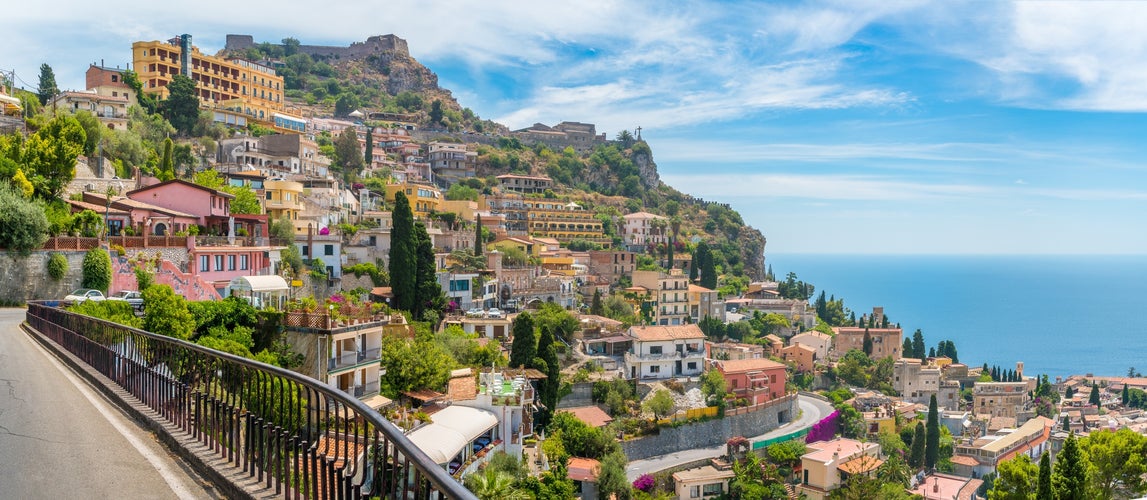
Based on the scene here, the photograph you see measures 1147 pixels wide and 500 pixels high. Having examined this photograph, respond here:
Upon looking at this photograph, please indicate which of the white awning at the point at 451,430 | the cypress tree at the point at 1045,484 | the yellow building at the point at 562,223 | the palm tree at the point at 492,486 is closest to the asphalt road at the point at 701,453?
the white awning at the point at 451,430

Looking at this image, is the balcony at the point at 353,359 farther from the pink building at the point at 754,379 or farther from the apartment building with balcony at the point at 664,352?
the pink building at the point at 754,379

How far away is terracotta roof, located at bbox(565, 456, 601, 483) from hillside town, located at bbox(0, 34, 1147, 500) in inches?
3.4

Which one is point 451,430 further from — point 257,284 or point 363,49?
point 363,49

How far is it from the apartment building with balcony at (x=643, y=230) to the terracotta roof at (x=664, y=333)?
1397 inches

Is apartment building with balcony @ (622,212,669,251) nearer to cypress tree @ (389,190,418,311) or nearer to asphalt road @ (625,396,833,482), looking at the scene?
asphalt road @ (625,396,833,482)

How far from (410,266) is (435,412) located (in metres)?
15.6

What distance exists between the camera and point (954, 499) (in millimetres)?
41250

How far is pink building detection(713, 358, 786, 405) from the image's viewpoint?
43.8 meters

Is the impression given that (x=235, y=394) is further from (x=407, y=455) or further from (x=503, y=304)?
(x=503, y=304)

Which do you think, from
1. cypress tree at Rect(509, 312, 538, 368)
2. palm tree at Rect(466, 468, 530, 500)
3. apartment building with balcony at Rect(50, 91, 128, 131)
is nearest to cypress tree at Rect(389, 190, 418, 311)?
cypress tree at Rect(509, 312, 538, 368)

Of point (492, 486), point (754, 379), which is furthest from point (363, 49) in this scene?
point (492, 486)

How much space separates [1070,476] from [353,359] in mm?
19336

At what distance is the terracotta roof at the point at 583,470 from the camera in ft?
97.7

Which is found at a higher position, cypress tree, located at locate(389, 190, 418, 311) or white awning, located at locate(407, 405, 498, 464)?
cypress tree, located at locate(389, 190, 418, 311)
